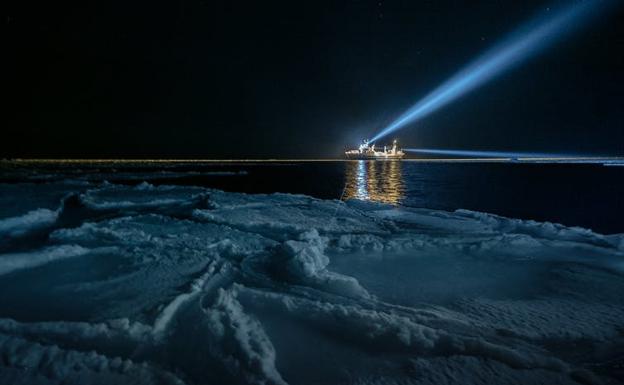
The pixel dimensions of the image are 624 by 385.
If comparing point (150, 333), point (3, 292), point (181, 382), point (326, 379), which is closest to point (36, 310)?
point (3, 292)

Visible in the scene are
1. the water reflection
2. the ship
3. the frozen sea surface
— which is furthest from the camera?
the ship

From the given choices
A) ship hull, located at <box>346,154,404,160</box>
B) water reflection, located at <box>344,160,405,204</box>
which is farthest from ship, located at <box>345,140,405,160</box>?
water reflection, located at <box>344,160,405,204</box>

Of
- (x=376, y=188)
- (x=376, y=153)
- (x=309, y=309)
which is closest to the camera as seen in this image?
(x=309, y=309)

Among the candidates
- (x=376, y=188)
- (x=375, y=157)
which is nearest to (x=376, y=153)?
(x=375, y=157)

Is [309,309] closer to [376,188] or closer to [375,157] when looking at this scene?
[376,188]

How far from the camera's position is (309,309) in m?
3.73

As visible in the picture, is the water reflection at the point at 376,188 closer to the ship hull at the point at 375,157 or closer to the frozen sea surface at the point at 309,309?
the frozen sea surface at the point at 309,309

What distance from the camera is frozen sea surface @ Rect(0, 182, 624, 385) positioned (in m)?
2.79

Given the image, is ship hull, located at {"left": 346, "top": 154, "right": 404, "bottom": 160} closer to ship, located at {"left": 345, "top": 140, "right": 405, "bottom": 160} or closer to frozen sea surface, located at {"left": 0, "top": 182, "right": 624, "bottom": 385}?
ship, located at {"left": 345, "top": 140, "right": 405, "bottom": 160}

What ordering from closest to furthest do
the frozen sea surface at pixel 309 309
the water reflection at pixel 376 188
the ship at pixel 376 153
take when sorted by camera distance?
the frozen sea surface at pixel 309 309, the water reflection at pixel 376 188, the ship at pixel 376 153

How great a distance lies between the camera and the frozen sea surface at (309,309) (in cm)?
279

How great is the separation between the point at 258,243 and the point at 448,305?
3.93 metres

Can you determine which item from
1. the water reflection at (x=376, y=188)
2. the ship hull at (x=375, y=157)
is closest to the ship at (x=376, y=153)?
the ship hull at (x=375, y=157)

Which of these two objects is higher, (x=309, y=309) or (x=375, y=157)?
(x=309, y=309)
